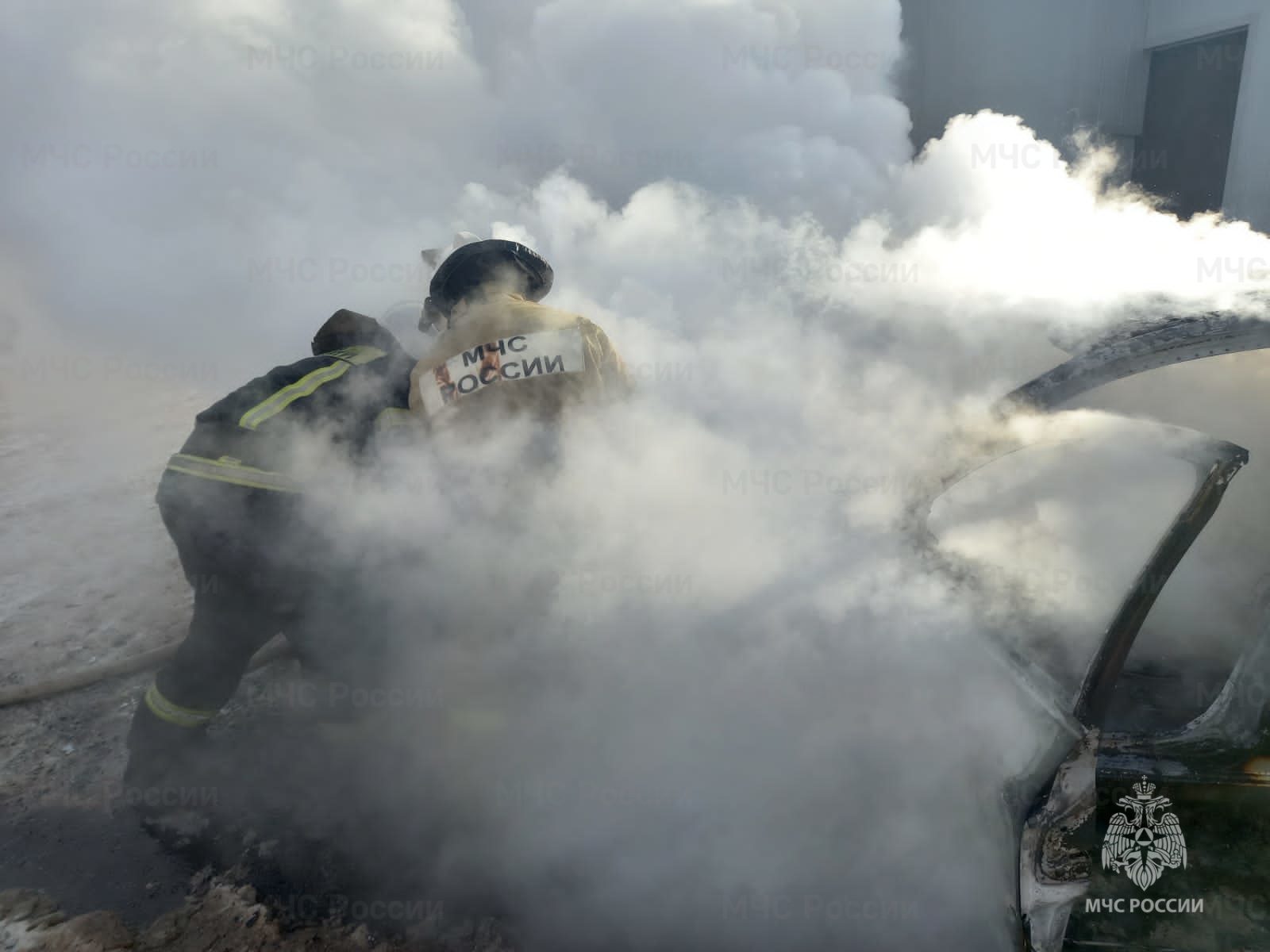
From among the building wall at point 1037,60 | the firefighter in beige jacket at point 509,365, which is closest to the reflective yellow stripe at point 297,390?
the firefighter in beige jacket at point 509,365

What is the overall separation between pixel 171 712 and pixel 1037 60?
10626 millimetres

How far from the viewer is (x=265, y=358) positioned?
759 cm

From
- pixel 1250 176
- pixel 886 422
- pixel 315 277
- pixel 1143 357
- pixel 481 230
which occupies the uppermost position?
pixel 1250 176

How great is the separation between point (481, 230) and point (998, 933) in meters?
7.13

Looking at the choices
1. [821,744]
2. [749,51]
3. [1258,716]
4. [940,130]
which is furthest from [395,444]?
[940,130]

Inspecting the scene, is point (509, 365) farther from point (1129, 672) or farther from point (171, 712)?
point (1129, 672)

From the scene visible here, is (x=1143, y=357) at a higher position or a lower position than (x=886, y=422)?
higher

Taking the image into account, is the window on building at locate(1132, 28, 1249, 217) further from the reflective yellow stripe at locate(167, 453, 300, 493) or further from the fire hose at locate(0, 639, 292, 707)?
the fire hose at locate(0, 639, 292, 707)

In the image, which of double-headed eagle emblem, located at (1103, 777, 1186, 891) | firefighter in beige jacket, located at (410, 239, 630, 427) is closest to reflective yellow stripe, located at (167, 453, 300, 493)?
firefighter in beige jacket, located at (410, 239, 630, 427)

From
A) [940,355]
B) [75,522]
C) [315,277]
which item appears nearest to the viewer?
[940,355]

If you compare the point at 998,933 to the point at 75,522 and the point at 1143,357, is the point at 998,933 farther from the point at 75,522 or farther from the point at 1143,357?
the point at 75,522

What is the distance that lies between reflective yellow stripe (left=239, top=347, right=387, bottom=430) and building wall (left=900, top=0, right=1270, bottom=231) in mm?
8484

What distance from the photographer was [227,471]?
9.20 ft

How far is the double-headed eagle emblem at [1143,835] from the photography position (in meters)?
1.87
